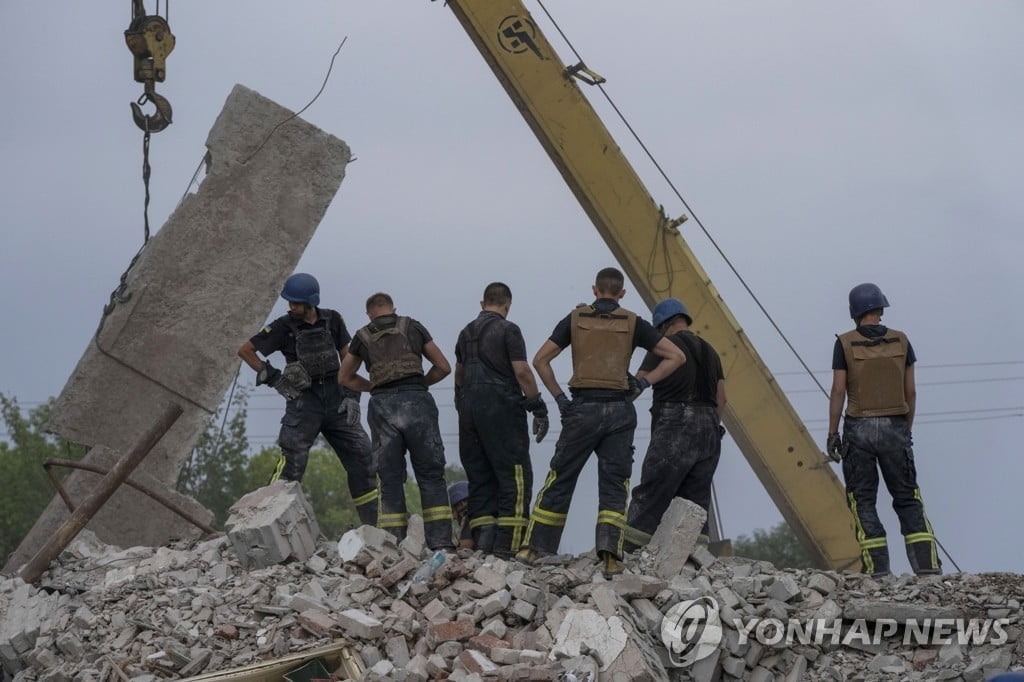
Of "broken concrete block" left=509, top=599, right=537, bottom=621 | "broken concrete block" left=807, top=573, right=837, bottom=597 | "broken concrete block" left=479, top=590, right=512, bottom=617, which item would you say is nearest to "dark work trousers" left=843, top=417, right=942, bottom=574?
"broken concrete block" left=807, top=573, right=837, bottom=597

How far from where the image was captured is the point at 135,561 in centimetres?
948

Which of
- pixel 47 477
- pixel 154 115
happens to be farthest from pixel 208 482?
pixel 154 115

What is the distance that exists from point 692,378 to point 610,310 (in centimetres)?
89

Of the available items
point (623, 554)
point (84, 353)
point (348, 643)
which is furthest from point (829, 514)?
point (84, 353)

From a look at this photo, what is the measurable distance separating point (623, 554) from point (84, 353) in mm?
5097

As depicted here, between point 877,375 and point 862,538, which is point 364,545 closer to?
point 862,538

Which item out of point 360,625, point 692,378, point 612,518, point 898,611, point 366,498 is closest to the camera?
point 360,625

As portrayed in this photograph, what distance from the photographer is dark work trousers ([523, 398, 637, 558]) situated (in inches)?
324

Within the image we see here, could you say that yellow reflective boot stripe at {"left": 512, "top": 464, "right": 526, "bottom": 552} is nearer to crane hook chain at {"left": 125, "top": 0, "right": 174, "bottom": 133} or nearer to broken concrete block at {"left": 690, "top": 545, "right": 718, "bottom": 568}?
broken concrete block at {"left": 690, "top": 545, "right": 718, "bottom": 568}

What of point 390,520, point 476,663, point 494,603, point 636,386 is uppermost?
point 636,386

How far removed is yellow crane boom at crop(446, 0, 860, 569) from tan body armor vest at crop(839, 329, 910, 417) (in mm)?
2192

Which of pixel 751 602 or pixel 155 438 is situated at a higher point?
pixel 155 438

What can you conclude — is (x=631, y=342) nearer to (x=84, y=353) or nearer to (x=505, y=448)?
(x=505, y=448)

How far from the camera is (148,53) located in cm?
1105
